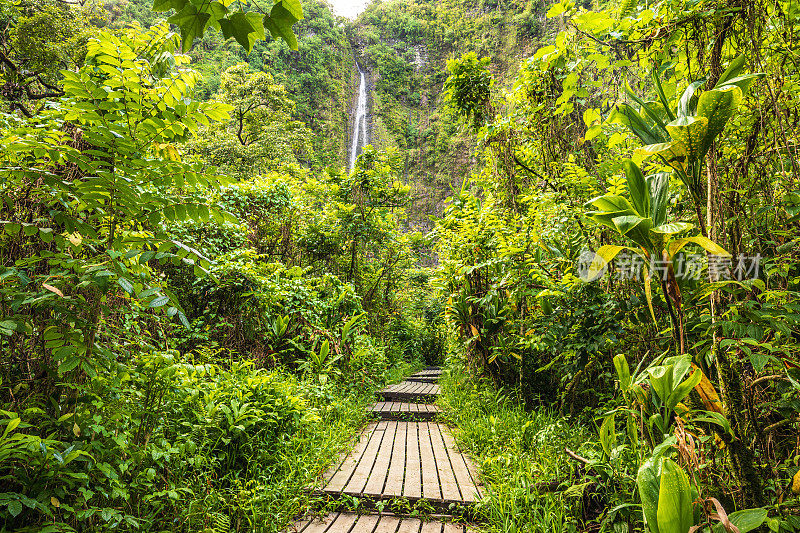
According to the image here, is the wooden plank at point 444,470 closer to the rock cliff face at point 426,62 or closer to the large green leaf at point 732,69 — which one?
the large green leaf at point 732,69

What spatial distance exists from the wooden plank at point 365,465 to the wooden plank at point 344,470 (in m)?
0.03

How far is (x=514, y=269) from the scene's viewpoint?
3145 mm

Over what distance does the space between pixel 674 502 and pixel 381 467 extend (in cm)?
196

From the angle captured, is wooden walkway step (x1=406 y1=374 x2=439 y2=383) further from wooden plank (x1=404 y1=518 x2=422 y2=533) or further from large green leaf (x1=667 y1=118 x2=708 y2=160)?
large green leaf (x1=667 y1=118 x2=708 y2=160)

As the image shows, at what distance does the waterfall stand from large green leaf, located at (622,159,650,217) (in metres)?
23.6

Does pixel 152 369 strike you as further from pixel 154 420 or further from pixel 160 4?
pixel 160 4

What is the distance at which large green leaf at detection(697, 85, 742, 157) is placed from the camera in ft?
4.54

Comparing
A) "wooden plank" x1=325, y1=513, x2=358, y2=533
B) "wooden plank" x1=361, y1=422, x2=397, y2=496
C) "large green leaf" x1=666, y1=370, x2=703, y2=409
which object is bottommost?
"wooden plank" x1=325, y1=513, x2=358, y2=533

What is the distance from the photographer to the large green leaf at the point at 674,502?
1.18 m

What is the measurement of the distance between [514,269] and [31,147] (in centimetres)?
297

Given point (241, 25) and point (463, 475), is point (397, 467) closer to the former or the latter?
point (463, 475)

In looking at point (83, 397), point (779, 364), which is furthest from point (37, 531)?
point (779, 364)

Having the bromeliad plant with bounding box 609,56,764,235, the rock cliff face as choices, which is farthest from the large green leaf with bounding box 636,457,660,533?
the rock cliff face

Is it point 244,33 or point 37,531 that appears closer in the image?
point 244,33
